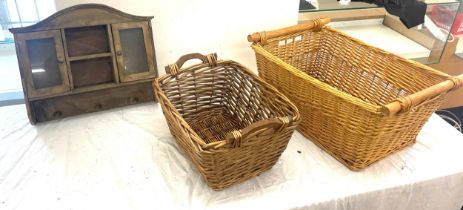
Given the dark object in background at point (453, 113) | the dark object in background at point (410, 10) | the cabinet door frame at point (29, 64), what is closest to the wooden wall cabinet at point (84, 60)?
the cabinet door frame at point (29, 64)

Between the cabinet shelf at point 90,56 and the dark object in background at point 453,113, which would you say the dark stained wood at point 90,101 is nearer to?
the cabinet shelf at point 90,56

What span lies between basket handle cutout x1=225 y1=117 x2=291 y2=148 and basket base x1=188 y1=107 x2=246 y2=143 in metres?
0.28

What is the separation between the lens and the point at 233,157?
0.74 metres

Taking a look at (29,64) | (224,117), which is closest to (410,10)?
(224,117)

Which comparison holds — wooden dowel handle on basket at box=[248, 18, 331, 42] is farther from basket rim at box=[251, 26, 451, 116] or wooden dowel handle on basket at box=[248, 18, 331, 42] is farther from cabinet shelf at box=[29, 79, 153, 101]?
cabinet shelf at box=[29, 79, 153, 101]

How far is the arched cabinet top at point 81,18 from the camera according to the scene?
3.04 feet

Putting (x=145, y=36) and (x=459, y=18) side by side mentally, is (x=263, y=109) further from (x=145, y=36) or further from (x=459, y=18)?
(x=459, y=18)

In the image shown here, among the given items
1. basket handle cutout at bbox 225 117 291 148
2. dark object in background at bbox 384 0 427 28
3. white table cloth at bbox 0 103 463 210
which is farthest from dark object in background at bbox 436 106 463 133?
basket handle cutout at bbox 225 117 291 148

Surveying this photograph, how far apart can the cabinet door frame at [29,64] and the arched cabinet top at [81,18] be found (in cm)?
1

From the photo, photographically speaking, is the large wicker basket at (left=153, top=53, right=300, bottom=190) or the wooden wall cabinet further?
the wooden wall cabinet

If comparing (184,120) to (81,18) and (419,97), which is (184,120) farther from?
(419,97)

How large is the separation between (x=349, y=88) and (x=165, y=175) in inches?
26.3

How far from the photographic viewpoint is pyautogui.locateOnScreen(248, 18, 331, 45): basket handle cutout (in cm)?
108

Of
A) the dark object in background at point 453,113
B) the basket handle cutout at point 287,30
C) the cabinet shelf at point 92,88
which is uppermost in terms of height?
the basket handle cutout at point 287,30
